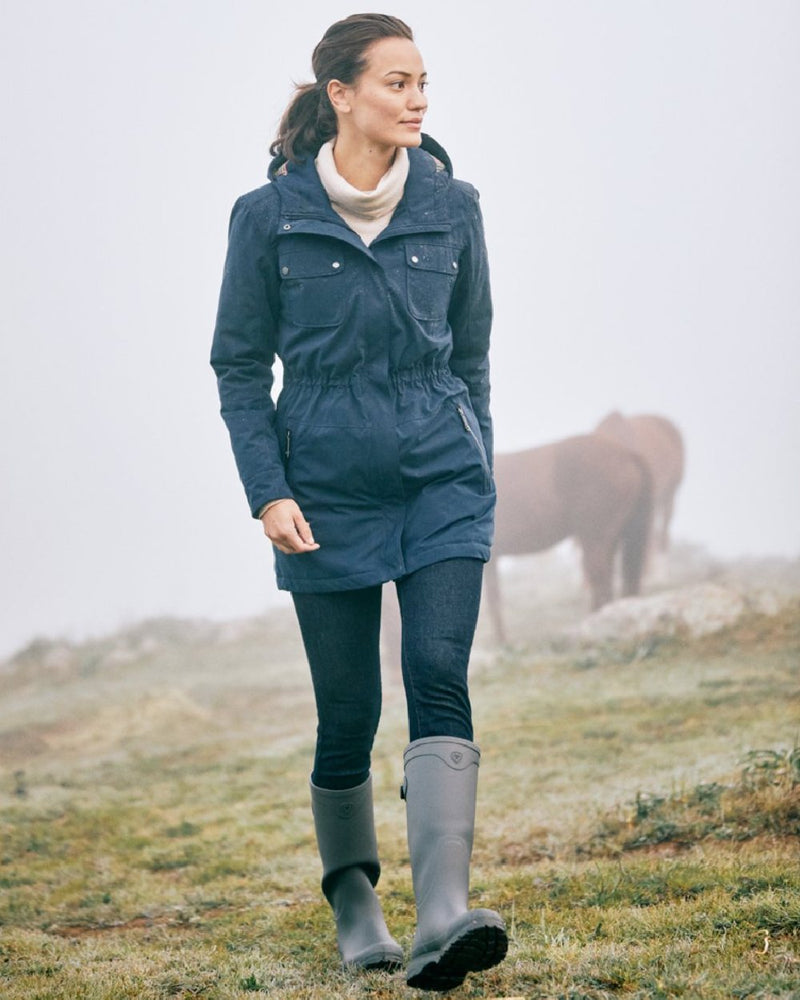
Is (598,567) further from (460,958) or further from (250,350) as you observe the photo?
(460,958)

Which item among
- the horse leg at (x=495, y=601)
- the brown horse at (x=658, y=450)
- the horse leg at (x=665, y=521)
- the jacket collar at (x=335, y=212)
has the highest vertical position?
the jacket collar at (x=335, y=212)

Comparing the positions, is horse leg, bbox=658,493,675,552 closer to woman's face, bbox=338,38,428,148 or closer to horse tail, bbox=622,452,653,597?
horse tail, bbox=622,452,653,597

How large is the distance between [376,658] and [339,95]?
3.63ft

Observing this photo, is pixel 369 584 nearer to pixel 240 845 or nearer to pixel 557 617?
pixel 240 845

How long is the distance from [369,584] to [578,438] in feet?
16.9

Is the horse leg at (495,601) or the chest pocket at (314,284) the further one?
the horse leg at (495,601)

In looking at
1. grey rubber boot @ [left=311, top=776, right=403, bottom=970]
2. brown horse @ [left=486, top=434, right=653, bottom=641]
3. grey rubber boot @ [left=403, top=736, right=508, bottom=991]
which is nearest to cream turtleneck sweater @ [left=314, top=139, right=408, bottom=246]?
grey rubber boot @ [left=403, top=736, right=508, bottom=991]

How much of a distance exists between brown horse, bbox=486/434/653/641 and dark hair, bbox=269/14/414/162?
475cm

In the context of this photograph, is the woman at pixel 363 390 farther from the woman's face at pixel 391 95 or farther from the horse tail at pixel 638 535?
the horse tail at pixel 638 535

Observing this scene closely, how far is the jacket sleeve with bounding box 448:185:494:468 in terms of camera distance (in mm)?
2875

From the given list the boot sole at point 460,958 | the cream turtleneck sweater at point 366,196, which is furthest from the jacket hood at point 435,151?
the boot sole at point 460,958

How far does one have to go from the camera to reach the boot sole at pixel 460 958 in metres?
2.29

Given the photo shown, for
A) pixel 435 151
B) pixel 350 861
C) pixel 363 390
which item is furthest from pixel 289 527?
pixel 435 151

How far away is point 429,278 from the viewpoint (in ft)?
9.04
